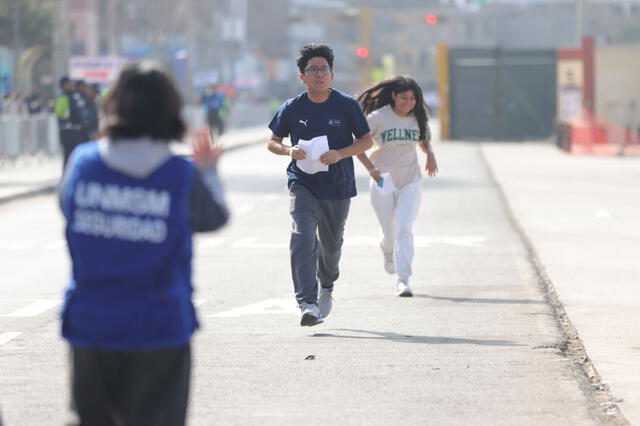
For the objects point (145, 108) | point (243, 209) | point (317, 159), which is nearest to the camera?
point (145, 108)

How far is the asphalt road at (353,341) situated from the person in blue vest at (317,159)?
1.46ft

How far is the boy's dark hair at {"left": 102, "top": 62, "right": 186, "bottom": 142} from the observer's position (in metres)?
4.68

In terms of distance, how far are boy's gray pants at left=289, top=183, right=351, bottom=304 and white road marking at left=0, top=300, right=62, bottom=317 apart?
2302mm

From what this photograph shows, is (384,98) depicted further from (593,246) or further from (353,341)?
(593,246)

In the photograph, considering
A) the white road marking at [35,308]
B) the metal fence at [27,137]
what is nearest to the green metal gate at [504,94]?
the metal fence at [27,137]

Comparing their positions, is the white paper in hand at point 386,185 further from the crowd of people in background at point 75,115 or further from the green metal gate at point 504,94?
the green metal gate at point 504,94

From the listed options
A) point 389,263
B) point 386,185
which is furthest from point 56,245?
point 386,185

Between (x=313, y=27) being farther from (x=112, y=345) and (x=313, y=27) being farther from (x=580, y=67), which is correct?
(x=112, y=345)

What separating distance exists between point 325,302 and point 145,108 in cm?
613

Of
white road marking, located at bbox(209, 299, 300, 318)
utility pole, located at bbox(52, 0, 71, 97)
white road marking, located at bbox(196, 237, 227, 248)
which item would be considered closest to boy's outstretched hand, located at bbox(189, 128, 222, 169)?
white road marking, located at bbox(209, 299, 300, 318)

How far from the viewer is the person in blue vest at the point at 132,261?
4664mm

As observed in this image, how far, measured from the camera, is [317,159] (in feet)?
33.2

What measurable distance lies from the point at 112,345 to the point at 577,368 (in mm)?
4730

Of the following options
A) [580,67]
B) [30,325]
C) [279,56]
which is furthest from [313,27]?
[30,325]
